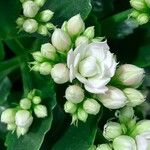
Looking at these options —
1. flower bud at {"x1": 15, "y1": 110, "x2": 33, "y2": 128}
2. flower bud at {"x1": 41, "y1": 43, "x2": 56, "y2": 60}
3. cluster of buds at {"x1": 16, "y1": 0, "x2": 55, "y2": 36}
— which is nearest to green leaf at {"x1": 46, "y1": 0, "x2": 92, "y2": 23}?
cluster of buds at {"x1": 16, "y1": 0, "x2": 55, "y2": 36}

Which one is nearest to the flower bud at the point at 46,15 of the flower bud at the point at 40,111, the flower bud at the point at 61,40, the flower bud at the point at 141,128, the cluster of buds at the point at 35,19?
the cluster of buds at the point at 35,19

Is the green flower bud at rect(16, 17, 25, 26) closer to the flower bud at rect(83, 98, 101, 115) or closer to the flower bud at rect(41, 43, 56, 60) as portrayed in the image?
the flower bud at rect(41, 43, 56, 60)

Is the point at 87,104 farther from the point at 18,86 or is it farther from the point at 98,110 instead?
the point at 18,86

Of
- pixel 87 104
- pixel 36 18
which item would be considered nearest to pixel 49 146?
pixel 87 104

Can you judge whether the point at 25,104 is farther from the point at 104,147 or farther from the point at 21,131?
the point at 104,147

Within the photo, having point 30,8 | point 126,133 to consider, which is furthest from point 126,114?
point 30,8
